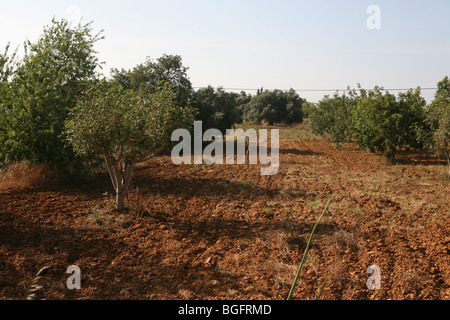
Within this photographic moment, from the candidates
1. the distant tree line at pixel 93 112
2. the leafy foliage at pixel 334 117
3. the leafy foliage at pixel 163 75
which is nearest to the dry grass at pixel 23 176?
the distant tree line at pixel 93 112

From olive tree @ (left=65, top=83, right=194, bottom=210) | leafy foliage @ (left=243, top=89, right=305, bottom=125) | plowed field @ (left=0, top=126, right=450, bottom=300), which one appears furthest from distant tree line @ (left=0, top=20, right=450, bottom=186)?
leafy foliage @ (left=243, top=89, right=305, bottom=125)

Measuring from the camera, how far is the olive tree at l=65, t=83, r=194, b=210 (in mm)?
7543

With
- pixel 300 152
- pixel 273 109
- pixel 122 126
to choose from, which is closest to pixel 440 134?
pixel 300 152

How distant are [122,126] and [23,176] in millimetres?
4896

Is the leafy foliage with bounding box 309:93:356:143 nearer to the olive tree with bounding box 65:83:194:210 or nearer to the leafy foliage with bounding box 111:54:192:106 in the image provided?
the leafy foliage with bounding box 111:54:192:106

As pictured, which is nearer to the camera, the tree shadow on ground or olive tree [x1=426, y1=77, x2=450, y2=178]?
olive tree [x1=426, y1=77, x2=450, y2=178]

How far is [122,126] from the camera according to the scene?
25.4ft

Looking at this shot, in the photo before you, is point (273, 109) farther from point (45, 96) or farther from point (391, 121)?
point (45, 96)

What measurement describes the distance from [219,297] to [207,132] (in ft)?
52.7

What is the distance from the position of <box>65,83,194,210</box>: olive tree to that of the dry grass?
123 inches
